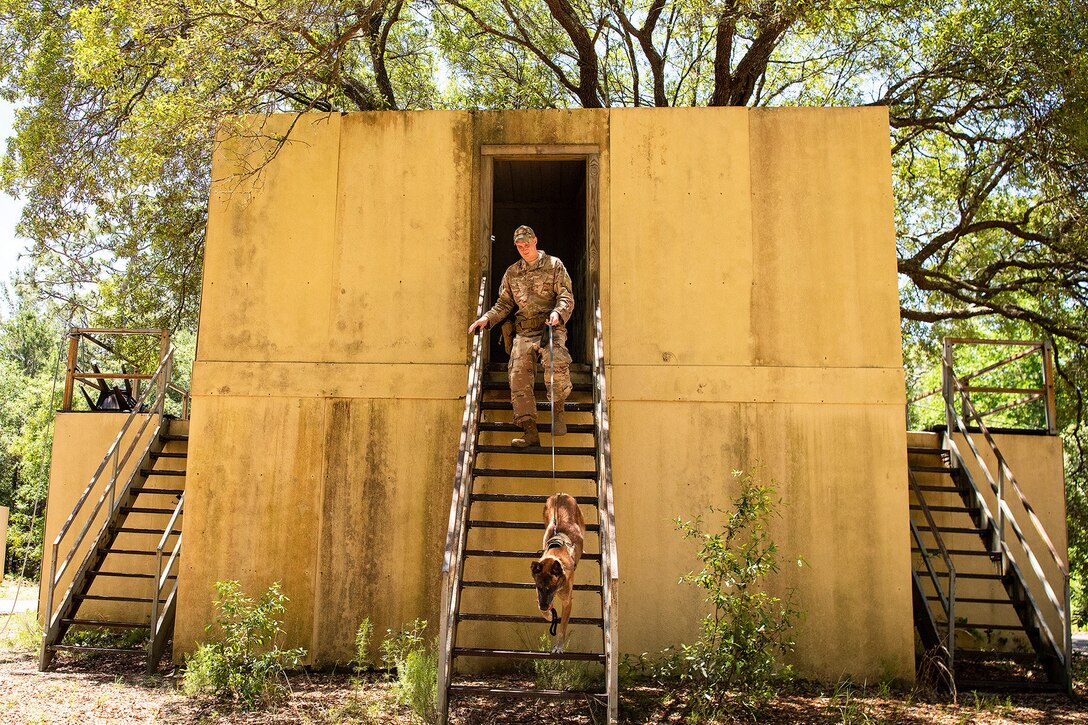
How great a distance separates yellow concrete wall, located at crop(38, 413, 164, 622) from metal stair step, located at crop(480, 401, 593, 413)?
5.36 metres

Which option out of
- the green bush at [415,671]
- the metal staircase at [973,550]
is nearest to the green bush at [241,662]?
the green bush at [415,671]

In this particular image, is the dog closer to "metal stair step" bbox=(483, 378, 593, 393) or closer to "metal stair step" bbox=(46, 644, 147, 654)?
"metal stair step" bbox=(483, 378, 593, 393)

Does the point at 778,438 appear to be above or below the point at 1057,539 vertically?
above

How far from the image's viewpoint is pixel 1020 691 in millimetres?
8656

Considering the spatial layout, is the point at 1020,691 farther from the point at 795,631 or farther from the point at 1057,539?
the point at 1057,539

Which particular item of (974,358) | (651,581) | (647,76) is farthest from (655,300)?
(974,358)

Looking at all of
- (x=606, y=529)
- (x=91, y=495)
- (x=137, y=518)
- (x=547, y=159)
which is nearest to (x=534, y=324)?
(x=547, y=159)

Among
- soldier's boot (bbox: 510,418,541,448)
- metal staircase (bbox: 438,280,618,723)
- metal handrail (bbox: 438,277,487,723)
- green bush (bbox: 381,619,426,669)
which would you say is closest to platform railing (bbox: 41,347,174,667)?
green bush (bbox: 381,619,426,669)

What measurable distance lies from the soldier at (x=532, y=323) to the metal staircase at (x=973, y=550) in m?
4.01

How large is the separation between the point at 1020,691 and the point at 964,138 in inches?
Result: 356

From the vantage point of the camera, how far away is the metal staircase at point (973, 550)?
944 cm

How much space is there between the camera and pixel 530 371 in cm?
823

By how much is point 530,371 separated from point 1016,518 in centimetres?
653

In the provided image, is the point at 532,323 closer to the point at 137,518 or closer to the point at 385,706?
the point at 385,706
